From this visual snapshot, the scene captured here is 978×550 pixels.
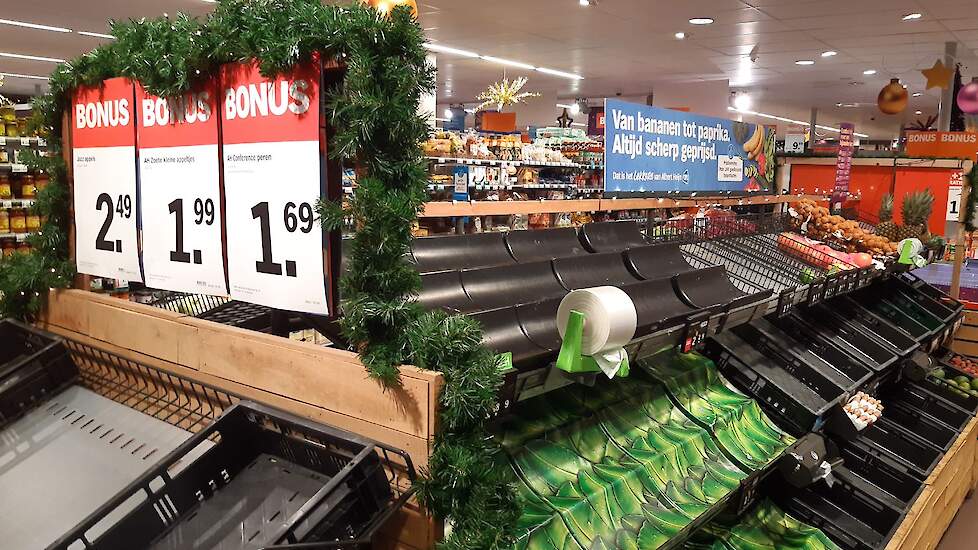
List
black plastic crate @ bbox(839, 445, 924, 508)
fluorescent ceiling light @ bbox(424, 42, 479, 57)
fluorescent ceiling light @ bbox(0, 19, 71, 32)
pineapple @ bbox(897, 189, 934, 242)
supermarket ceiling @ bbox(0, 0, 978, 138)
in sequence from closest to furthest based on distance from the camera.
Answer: black plastic crate @ bbox(839, 445, 924, 508)
pineapple @ bbox(897, 189, 934, 242)
supermarket ceiling @ bbox(0, 0, 978, 138)
fluorescent ceiling light @ bbox(0, 19, 71, 32)
fluorescent ceiling light @ bbox(424, 42, 479, 57)

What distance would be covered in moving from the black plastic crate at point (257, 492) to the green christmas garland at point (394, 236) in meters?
0.11

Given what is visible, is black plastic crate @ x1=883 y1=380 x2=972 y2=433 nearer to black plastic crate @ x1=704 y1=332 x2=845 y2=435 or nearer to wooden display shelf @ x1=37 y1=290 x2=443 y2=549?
black plastic crate @ x1=704 y1=332 x2=845 y2=435

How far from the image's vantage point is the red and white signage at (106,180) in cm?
175

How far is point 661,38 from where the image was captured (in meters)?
9.52

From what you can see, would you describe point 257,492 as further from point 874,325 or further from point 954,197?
point 954,197

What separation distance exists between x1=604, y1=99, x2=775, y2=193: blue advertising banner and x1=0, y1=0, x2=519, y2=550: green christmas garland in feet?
4.72

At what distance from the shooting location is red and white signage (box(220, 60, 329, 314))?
4.34 feet

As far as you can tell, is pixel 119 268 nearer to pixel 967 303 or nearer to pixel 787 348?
pixel 787 348

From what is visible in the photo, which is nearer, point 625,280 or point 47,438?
point 47,438

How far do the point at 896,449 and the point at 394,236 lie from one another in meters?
2.96

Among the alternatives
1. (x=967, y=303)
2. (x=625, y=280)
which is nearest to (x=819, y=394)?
(x=625, y=280)

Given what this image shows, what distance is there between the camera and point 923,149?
741cm

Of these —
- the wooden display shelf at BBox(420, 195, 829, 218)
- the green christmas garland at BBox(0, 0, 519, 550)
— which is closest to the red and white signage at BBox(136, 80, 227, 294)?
the green christmas garland at BBox(0, 0, 519, 550)

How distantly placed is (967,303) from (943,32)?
4.82 meters
